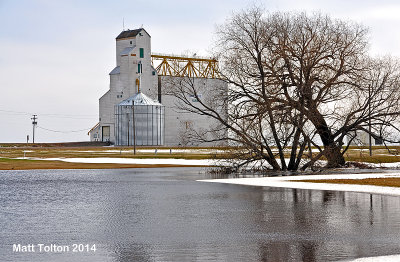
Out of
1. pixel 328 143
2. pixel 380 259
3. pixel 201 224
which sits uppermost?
pixel 328 143

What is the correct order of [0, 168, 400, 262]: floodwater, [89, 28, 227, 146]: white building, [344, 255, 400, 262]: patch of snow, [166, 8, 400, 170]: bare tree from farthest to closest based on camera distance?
[89, 28, 227, 146]: white building → [166, 8, 400, 170]: bare tree → [0, 168, 400, 262]: floodwater → [344, 255, 400, 262]: patch of snow

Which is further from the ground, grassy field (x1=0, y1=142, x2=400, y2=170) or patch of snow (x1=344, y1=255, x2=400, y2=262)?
grassy field (x1=0, y1=142, x2=400, y2=170)

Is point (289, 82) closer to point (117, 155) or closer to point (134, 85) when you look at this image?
point (117, 155)

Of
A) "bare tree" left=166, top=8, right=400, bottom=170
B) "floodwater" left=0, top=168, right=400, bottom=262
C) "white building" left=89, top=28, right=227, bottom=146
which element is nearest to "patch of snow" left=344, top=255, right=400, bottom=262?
"floodwater" left=0, top=168, right=400, bottom=262

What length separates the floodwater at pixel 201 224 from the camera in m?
11.5

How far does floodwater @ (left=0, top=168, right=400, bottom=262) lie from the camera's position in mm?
11477

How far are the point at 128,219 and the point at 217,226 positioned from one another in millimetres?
2751

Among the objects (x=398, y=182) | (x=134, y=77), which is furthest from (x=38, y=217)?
(x=134, y=77)

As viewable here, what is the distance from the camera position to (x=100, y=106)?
118m

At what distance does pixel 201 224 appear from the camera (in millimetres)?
15445

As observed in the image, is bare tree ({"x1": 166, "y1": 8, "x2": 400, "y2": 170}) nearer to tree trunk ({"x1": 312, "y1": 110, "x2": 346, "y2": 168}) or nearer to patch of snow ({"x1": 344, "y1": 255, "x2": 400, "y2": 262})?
tree trunk ({"x1": 312, "y1": 110, "x2": 346, "y2": 168})

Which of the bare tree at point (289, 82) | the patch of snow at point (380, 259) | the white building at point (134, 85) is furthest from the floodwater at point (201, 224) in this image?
the white building at point (134, 85)

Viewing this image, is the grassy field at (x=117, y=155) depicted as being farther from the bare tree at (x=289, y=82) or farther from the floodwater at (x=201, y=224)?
the floodwater at (x=201, y=224)

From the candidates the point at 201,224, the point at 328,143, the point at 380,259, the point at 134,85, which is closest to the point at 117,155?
the point at 328,143
